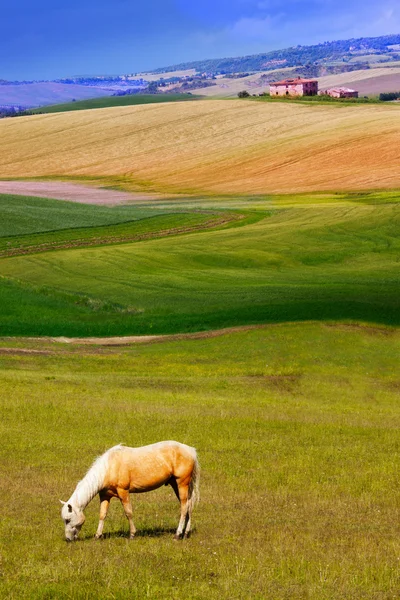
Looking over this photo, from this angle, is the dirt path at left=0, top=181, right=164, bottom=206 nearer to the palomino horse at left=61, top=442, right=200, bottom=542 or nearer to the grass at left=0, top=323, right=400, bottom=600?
the grass at left=0, top=323, right=400, bottom=600

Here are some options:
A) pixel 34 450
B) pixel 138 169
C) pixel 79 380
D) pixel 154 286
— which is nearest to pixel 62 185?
pixel 138 169

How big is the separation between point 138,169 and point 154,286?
270 feet

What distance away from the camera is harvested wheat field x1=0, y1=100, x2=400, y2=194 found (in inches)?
4749

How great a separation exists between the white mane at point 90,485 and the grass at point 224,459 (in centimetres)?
69

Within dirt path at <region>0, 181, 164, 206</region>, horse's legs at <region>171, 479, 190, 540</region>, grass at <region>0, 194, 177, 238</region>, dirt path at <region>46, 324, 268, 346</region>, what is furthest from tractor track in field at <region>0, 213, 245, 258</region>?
horse's legs at <region>171, 479, 190, 540</region>

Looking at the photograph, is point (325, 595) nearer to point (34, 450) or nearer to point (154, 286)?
point (34, 450)

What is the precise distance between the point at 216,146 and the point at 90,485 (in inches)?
5304

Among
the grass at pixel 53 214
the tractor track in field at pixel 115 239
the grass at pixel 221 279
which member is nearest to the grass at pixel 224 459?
the grass at pixel 221 279

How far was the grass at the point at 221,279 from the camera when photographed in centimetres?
4875

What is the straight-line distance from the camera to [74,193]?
118438mm

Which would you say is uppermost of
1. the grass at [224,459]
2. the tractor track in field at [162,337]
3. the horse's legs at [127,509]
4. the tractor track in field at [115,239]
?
the horse's legs at [127,509]

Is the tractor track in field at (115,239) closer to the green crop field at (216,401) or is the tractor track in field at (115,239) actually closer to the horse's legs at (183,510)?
the green crop field at (216,401)

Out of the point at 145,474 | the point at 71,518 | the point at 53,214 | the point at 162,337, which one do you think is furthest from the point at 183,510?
the point at 53,214

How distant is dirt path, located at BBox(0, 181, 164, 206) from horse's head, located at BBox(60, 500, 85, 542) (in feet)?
312
